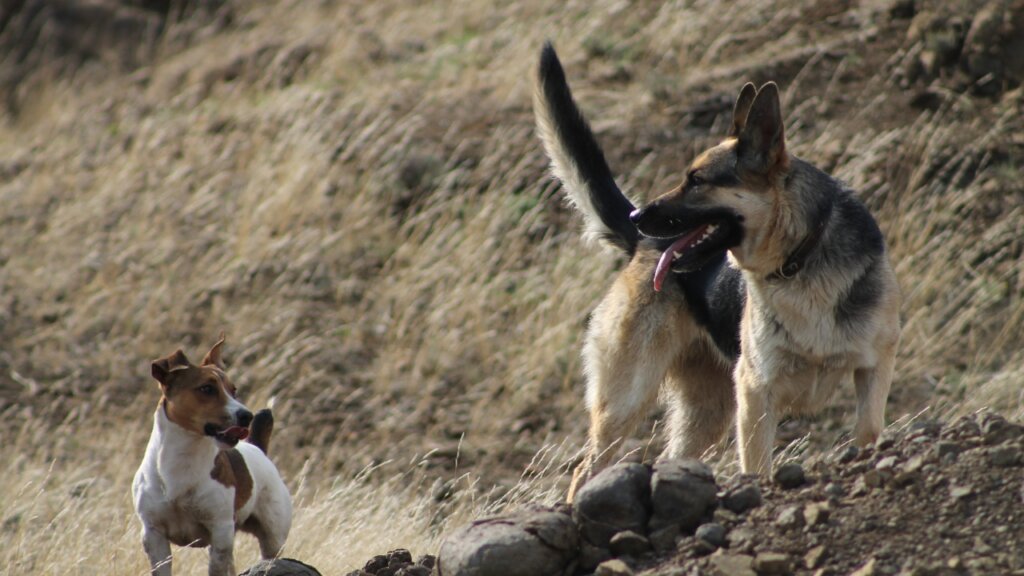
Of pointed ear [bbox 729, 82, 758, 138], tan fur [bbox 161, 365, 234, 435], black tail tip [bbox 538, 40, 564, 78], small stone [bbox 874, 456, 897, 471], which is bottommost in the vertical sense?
small stone [bbox 874, 456, 897, 471]

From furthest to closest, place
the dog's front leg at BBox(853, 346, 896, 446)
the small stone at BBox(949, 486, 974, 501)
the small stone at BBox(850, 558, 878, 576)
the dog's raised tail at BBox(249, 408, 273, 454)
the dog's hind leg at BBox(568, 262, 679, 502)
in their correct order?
1. the dog's raised tail at BBox(249, 408, 273, 454)
2. the dog's hind leg at BBox(568, 262, 679, 502)
3. the dog's front leg at BBox(853, 346, 896, 446)
4. the small stone at BBox(949, 486, 974, 501)
5. the small stone at BBox(850, 558, 878, 576)

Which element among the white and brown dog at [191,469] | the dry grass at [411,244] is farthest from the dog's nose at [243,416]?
the dry grass at [411,244]

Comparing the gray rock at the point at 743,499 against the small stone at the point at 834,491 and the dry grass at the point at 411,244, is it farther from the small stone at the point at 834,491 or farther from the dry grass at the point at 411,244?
the dry grass at the point at 411,244

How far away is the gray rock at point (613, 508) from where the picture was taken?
4539 mm

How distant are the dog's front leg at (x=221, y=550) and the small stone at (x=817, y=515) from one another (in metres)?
2.99

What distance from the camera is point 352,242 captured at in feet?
41.1

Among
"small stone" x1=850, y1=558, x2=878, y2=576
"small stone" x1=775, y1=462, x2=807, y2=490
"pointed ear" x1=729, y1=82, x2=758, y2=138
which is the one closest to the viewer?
"small stone" x1=850, y1=558, x2=878, y2=576

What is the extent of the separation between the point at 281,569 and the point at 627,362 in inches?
100

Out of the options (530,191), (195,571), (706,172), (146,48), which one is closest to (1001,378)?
(706,172)

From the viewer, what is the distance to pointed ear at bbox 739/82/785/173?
18.7ft

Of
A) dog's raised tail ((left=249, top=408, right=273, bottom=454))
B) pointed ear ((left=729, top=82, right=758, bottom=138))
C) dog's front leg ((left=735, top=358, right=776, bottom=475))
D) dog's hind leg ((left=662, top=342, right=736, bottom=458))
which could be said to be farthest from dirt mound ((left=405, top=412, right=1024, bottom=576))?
dog's raised tail ((left=249, top=408, right=273, bottom=454))

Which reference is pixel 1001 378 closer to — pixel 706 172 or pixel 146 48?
pixel 706 172

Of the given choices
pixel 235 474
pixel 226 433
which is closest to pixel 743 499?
pixel 226 433

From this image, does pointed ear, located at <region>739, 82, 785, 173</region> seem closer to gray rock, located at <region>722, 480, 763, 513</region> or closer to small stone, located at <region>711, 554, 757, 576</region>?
gray rock, located at <region>722, 480, 763, 513</region>
